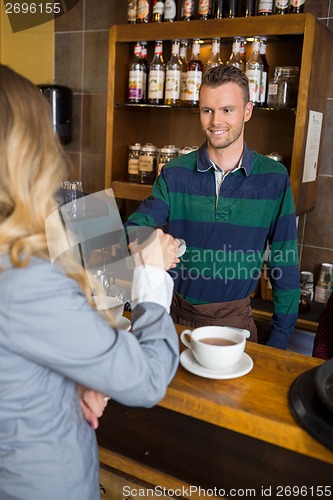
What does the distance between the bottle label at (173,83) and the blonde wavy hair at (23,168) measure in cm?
188

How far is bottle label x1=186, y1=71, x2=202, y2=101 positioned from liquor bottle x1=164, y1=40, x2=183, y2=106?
8cm

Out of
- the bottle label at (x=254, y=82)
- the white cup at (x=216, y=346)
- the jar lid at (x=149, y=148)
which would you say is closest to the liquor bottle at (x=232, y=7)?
the bottle label at (x=254, y=82)

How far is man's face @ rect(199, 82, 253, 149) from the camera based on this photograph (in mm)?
1955

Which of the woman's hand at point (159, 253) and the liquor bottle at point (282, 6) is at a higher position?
the liquor bottle at point (282, 6)

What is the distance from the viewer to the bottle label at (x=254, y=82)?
2.38 m

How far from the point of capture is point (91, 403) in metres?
1.00

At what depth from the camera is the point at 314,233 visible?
2.71m

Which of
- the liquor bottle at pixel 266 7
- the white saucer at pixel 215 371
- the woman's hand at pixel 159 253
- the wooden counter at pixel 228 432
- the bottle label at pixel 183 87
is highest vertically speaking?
the liquor bottle at pixel 266 7

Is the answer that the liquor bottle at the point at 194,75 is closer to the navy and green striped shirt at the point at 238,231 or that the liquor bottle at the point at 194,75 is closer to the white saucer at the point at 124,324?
the navy and green striped shirt at the point at 238,231

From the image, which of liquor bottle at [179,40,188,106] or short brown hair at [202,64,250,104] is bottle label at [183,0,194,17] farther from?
short brown hair at [202,64,250,104]

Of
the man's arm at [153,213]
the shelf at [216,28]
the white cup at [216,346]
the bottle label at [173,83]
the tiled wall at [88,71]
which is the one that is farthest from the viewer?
the tiled wall at [88,71]

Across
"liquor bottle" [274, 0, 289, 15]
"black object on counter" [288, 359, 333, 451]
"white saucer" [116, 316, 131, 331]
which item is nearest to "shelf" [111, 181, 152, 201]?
"liquor bottle" [274, 0, 289, 15]

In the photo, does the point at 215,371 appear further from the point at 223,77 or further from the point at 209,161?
the point at 223,77

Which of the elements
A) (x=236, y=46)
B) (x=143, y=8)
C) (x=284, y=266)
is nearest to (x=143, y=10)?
(x=143, y=8)
